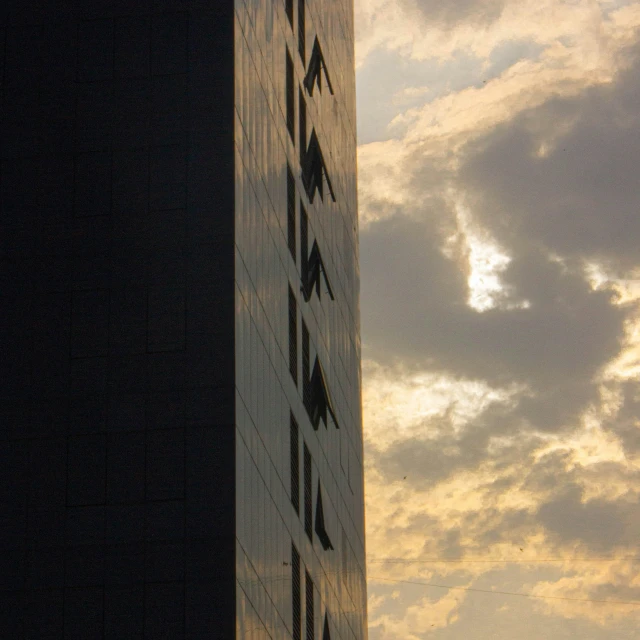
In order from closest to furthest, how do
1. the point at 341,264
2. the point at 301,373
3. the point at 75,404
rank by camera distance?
1. the point at 75,404
2. the point at 301,373
3. the point at 341,264

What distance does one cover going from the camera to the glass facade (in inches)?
1529

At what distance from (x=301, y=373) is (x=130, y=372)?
14783mm

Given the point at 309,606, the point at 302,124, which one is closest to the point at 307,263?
the point at 302,124

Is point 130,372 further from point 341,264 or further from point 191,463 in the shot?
point 341,264

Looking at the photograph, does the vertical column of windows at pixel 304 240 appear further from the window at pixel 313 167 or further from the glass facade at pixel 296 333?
the window at pixel 313 167

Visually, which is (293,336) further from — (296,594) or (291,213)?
(296,594)

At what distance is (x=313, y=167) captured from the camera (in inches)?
2231

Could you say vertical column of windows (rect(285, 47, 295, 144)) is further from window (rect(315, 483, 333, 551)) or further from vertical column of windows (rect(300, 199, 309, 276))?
window (rect(315, 483, 333, 551))

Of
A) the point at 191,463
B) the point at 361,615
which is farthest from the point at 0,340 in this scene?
the point at 361,615

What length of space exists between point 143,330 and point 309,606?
17565 millimetres

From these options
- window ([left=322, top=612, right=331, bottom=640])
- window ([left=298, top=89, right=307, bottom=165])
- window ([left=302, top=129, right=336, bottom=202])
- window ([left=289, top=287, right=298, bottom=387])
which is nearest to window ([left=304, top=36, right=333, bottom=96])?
window ([left=298, top=89, right=307, bottom=165])

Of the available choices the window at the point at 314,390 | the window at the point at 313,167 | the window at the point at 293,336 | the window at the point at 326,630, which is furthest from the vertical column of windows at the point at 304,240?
the window at the point at 326,630

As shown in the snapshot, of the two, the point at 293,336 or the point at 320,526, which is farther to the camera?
the point at 320,526

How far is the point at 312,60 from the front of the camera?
5903 centimetres
